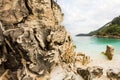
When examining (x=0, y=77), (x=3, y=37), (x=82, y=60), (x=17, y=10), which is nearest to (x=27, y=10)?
(x=17, y=10)

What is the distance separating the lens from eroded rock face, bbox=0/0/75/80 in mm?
14194

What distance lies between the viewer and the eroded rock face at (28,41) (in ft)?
46.6

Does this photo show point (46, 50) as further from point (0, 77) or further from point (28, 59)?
point (0, 77)

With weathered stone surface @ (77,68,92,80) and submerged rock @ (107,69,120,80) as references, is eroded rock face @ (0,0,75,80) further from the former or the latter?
submerged rock @ (107,69,120,80)

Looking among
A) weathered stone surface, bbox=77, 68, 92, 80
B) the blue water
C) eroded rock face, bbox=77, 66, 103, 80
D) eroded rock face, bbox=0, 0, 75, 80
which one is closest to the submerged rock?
eroded rock face, bbox=77, 66, 103, 80

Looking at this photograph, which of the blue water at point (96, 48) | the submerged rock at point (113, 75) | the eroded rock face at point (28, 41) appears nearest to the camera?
the eroded rock face at point (28, 41)

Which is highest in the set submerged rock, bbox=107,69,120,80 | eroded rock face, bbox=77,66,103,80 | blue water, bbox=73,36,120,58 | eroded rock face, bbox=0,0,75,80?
eroded rock face, bbox=0,0,75,80

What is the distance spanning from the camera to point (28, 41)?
1427 centimetres

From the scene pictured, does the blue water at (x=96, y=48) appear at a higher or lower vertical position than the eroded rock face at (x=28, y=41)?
lower

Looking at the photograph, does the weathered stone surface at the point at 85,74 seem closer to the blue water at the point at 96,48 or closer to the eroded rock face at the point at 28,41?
the eroded rock face at the point at 28,41

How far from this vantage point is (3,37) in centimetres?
1469

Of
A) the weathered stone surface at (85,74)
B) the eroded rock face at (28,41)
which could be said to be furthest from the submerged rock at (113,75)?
the eroded rock face at (28,41)

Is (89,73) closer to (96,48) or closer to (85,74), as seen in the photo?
(85,74)

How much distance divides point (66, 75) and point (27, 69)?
2768 mm
